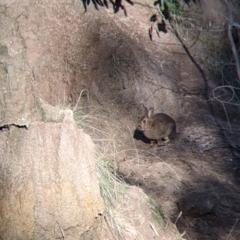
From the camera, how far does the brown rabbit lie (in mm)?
8930

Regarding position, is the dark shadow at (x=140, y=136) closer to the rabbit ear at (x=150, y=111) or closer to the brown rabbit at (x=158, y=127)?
the brown rabbit at (x=158, y=127)

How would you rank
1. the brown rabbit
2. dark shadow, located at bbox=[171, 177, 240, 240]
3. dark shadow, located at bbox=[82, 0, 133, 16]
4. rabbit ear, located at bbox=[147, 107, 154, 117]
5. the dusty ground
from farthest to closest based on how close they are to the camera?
dark shadow, located at bbox=[82, 0, 133, 16] < rabbit ear, located at bbox=[147, 107, 154, 117] < the brown rabbit < the dusty ground < dark shadow, located at bbox=[171, 177, 240, 240]

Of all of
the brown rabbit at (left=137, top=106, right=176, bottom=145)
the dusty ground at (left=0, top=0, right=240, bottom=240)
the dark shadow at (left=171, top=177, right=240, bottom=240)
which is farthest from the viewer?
the brown rabbit at (left=137, top=106, right=176, bottom=145)

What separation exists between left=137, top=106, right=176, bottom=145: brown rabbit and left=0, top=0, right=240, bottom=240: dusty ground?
143 mm

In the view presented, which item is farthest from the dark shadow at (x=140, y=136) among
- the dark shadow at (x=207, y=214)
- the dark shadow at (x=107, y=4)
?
the dark shadow at (x=207, y=214)

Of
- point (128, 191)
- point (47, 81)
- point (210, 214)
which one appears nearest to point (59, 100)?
point (47, 81)

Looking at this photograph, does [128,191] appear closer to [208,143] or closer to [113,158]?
[113,158]

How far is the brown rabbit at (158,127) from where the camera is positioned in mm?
8930

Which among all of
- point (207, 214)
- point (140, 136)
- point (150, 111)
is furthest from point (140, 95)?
point (207, 214)

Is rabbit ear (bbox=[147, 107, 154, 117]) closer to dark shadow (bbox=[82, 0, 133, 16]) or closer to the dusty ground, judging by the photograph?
the dusty ground

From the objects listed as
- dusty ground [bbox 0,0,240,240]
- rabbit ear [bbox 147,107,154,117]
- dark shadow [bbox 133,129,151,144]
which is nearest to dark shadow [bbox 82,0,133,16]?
dusty ground [bbox 0,0,240,240]

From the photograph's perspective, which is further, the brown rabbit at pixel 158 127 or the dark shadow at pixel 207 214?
the brown rabbit at pixel 158 127

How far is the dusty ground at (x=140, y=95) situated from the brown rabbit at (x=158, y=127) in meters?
0.14

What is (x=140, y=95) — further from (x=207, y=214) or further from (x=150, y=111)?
(x=207, y=214)
